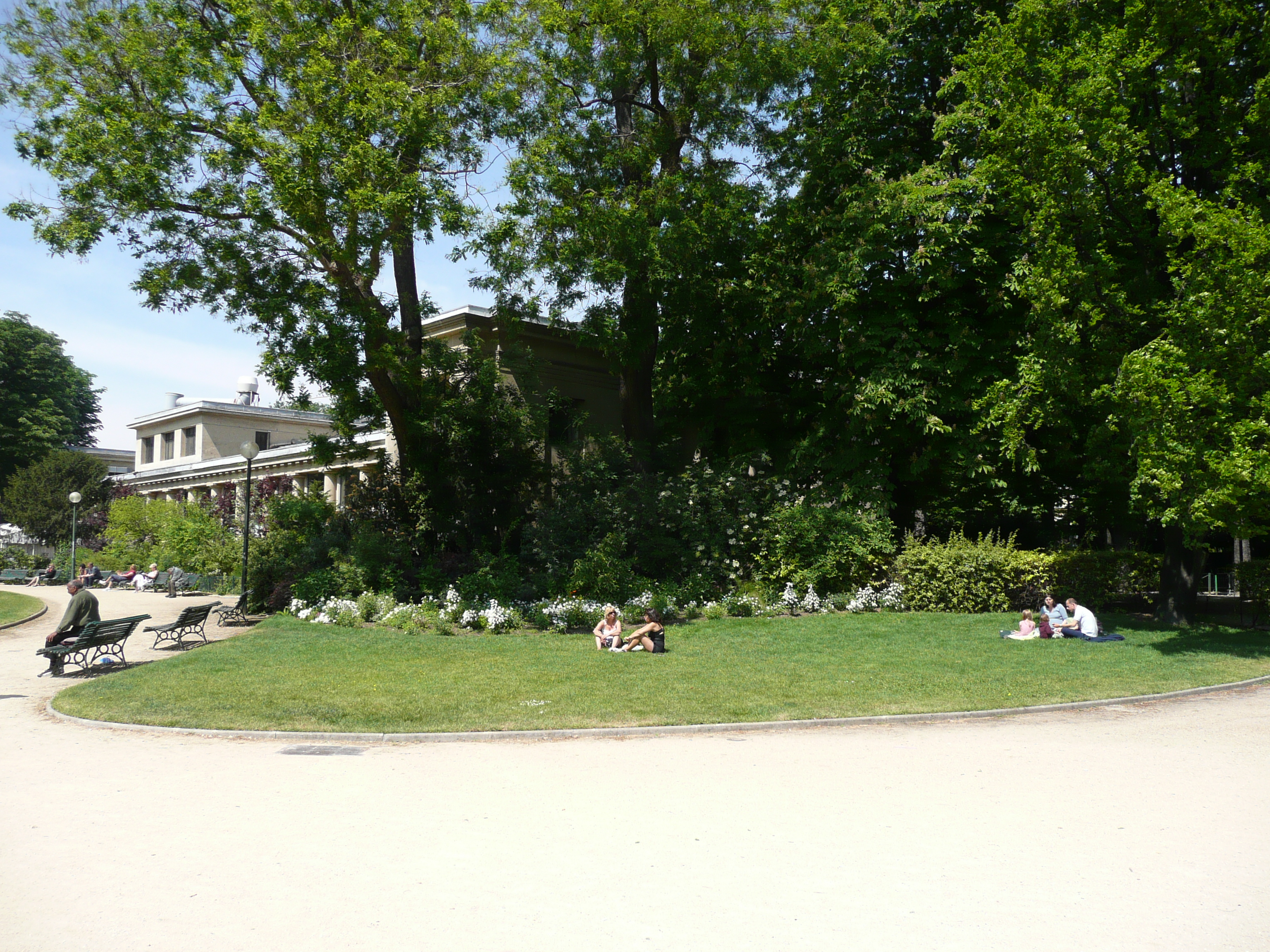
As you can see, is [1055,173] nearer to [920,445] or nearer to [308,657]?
[920,445]

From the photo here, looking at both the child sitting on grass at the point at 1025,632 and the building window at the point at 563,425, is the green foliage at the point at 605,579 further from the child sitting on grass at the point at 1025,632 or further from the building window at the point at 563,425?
the child sitting on grass at the point at 1025,632

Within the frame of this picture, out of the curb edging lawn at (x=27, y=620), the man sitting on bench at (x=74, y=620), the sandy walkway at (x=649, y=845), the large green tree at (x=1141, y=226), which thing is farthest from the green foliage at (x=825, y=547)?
the curb edging lawn at (x=27, y=620)

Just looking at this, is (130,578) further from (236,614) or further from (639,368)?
(639,368)

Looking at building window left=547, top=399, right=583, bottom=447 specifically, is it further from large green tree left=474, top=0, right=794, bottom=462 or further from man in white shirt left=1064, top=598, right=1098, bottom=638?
man in white shirt left=1064, top=598, right=1098, bottom=638

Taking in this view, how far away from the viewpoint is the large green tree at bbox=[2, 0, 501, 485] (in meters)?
17.8

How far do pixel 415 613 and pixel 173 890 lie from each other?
13758mm

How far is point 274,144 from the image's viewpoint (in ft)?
58.5

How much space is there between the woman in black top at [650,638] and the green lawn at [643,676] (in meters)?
0.25

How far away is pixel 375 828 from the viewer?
624 centimetres

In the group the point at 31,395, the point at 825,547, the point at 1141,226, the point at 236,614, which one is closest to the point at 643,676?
the point at 825,547

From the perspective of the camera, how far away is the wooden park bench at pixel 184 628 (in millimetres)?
16688

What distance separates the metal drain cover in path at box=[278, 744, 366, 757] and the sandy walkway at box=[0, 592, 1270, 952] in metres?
0.20

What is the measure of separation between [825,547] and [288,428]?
42.7 meters

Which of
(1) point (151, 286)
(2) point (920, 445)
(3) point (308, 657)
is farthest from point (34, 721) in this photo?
(2) point (920, 445)
